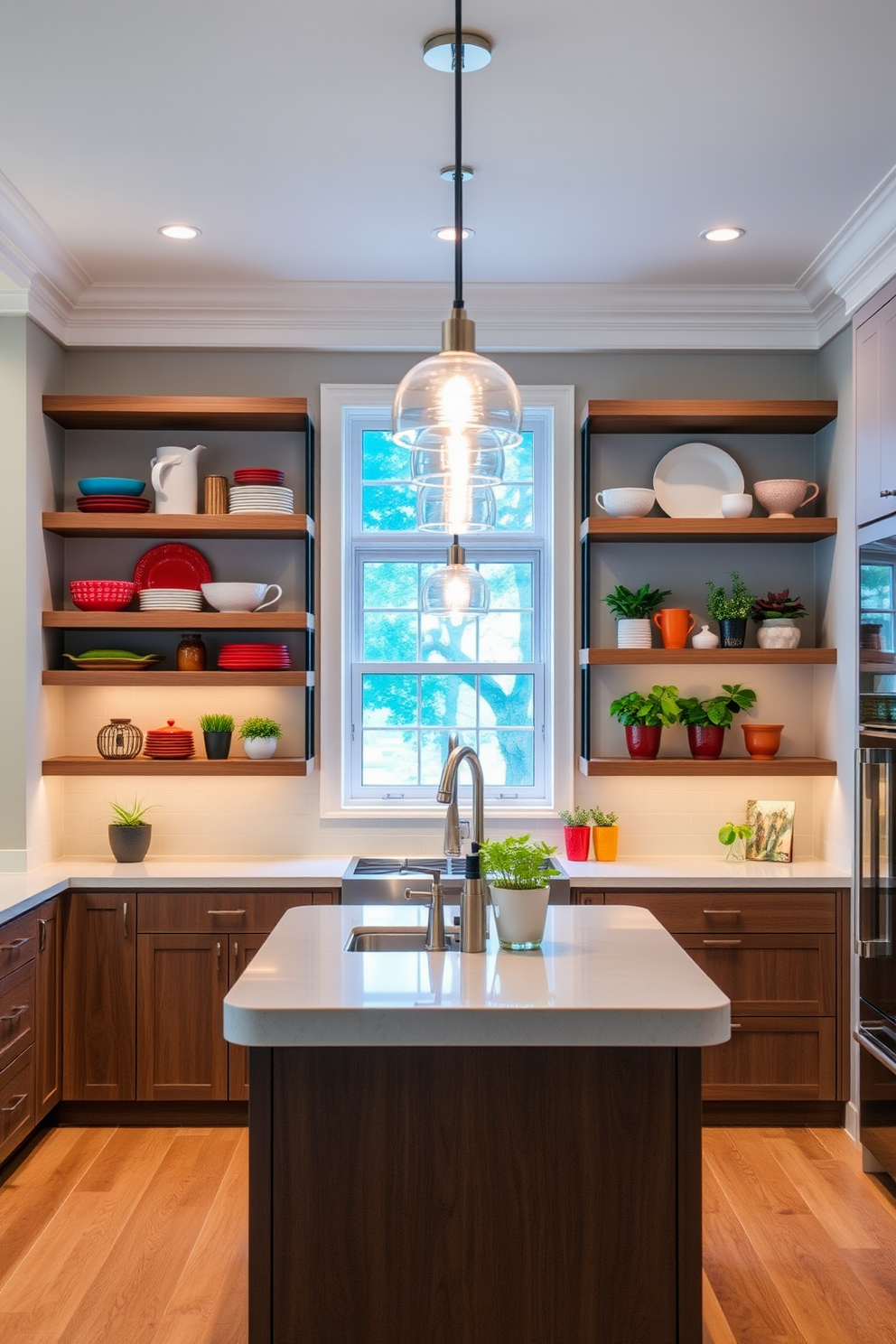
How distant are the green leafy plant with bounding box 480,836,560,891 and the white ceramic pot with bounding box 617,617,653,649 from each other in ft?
6.14

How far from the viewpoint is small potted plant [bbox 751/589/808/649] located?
4273 mm

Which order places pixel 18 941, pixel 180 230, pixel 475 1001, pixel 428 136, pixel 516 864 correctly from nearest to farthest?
pixel 475 1001
pixel 516 864
pixel 428 136
pixel 18 941
pixel 180 230

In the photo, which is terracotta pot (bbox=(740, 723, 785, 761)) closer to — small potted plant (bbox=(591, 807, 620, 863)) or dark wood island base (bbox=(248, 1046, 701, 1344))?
small potted plant (bbox=(591, 807, 620, 863))

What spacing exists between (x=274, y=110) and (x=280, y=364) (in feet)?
5.11

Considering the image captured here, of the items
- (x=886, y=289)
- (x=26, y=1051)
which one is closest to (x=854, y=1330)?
(x=26, y=1051)

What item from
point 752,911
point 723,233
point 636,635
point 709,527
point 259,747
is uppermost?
point 723,233

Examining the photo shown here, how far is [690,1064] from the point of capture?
7.16ft

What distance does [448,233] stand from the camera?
12.4 ft

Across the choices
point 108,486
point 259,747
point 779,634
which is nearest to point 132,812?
point 259,747

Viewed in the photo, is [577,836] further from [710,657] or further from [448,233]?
[448,233]

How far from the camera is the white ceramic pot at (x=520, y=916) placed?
2527mm

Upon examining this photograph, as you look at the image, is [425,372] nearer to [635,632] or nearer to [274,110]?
[274,110]

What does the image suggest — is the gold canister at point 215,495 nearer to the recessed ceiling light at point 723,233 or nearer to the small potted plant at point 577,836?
the small potted plant at point 577,836

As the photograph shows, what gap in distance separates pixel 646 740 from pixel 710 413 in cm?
123
